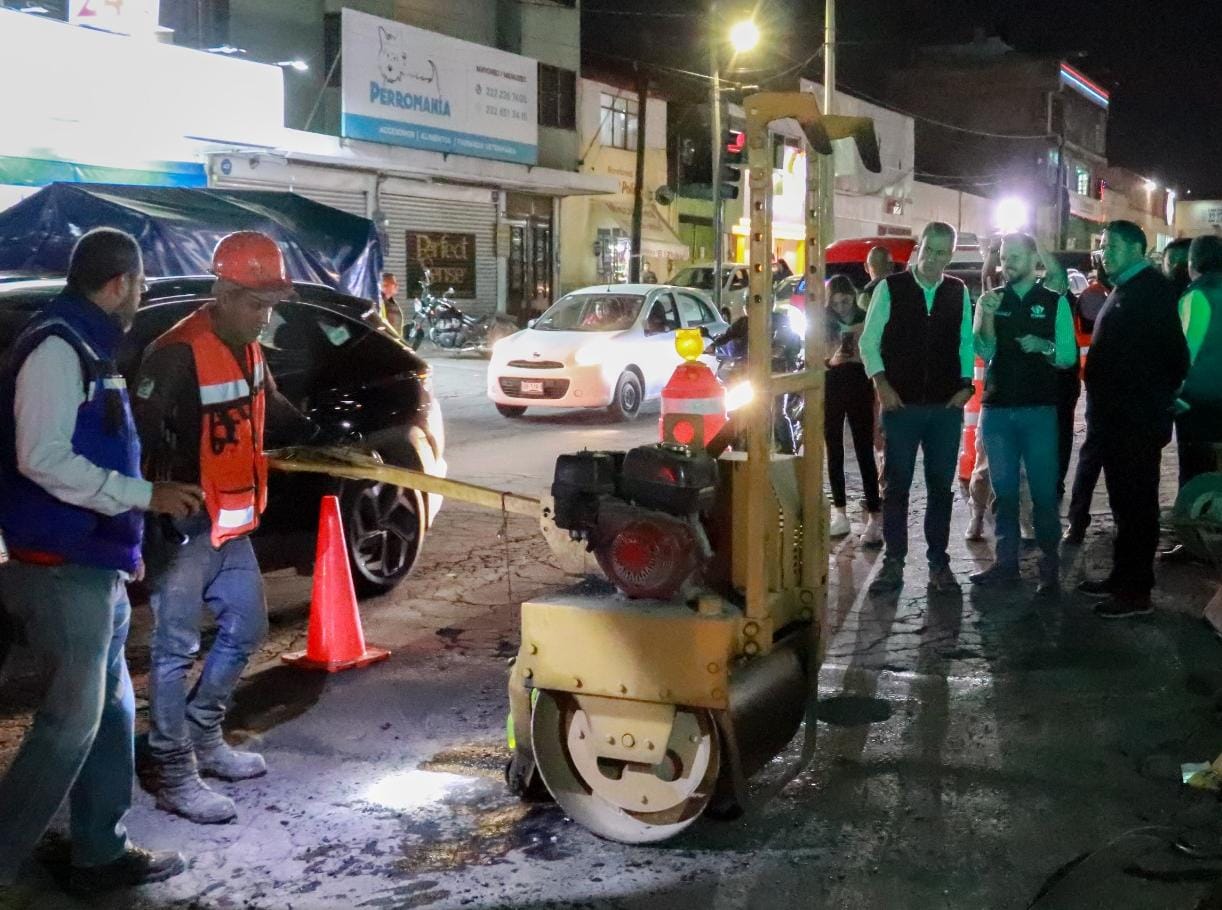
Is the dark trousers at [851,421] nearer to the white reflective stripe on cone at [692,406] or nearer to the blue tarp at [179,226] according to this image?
the white reflective stripe on cone at [692,406]

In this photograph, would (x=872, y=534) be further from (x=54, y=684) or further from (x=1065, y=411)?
(x=54, y=684)

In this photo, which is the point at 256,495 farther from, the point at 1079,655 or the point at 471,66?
the point at 471,66

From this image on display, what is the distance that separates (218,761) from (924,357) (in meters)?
4.11

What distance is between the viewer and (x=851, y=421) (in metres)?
8.75

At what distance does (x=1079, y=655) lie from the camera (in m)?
6.00

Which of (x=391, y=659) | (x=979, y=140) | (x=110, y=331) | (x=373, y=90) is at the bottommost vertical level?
(x=391, y=659)

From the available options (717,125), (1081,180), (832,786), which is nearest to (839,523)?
(832,786)

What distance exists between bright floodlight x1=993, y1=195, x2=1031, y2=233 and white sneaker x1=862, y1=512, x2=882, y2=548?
44.1 meters

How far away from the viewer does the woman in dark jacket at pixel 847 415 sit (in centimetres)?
866

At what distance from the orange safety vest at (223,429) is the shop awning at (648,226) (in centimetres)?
3132

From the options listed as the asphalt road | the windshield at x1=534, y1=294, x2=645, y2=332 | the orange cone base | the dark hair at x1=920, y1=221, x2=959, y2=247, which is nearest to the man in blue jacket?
the asphalt road

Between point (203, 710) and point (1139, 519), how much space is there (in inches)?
181

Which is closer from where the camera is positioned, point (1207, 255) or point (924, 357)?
point (924, 357)

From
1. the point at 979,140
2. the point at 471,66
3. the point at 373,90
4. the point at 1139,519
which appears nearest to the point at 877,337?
the point at 1139,519
